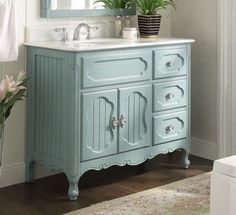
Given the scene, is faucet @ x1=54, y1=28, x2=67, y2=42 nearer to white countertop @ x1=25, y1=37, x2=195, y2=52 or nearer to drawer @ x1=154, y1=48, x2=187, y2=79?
white countertop @ x1=25, y1=37, x2=195, y2=52

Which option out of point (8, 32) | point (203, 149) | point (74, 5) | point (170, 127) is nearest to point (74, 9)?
point (74, 5)

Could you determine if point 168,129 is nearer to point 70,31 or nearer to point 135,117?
point 135,117

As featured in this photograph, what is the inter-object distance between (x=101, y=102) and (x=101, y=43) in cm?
42

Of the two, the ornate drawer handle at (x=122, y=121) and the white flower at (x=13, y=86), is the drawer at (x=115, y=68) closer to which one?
the ornate drawer handle at (x=122, y=121)

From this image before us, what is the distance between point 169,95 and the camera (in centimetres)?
381

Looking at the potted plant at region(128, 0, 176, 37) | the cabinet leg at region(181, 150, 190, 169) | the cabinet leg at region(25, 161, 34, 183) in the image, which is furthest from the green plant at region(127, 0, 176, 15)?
the cabinet leg at region(25, 161, 34, 183)

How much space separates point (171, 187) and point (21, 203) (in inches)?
38.3

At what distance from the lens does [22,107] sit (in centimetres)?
361

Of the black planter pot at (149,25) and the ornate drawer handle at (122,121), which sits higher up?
the black planter pot at (149,25)

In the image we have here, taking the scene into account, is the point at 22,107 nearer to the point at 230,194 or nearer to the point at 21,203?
the point at 21,203

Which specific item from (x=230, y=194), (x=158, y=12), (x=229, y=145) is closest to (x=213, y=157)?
(x=229, y=145)

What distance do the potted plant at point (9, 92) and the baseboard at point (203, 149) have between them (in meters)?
1.63

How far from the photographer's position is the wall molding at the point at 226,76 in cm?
400

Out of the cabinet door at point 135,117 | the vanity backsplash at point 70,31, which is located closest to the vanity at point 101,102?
the cabinet door at point 135,117
